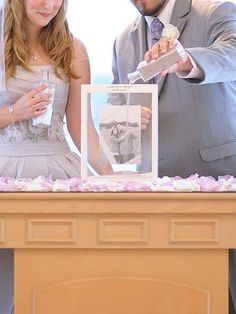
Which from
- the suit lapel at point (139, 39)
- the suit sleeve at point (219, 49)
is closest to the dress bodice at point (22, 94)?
the suit lapel at point (139, 39)

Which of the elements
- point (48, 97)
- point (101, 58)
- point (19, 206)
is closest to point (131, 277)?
point (19, 206)

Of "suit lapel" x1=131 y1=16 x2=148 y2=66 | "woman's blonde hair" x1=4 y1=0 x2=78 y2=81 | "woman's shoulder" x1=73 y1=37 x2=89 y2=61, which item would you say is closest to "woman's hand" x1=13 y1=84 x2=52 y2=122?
"woman's blonde hair" x1=4 y1=0 x2=78 y2=81

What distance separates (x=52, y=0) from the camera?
5.98 feet

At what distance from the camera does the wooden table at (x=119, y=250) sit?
1252 mm

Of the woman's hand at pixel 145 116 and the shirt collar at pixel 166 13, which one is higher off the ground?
the shirt collar at pixel 166 13

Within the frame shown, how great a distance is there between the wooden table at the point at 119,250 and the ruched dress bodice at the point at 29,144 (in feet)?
1.85

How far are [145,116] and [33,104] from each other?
434 millimetres

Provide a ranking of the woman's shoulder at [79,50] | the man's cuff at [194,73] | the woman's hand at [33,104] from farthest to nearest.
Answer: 1. the woman's shoulder at [79,50]
2. the woman's hand at [33,104]
3. the man's cuff at [194,73]

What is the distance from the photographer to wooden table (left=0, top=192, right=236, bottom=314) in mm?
1252

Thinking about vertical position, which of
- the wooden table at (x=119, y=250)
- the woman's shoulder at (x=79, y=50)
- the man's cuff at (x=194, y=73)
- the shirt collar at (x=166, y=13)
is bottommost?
the wooden table at (x=119, y=250)

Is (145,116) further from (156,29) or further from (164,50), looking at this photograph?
(156,29)

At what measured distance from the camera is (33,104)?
167cm

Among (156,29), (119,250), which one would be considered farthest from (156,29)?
(119,250)

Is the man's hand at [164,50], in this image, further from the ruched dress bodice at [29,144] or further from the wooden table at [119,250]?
the ruched dress bodice at [29,144]
